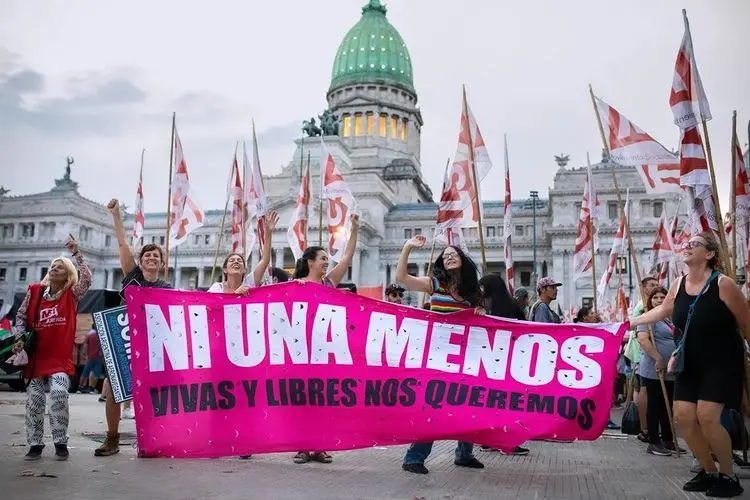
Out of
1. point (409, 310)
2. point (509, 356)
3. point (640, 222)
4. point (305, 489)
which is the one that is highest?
point (640, 222)

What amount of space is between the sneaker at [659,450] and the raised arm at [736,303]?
2.82m

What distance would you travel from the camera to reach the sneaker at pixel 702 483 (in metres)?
5.08

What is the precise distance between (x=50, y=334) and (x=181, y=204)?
334 inches

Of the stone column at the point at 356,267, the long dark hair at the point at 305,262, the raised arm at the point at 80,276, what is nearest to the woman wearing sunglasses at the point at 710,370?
the long dark hair at the point at 305,262

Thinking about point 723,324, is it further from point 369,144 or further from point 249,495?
point 369,144

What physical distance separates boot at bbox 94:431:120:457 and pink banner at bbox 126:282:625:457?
0.47 metres

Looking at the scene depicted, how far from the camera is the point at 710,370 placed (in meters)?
5.09

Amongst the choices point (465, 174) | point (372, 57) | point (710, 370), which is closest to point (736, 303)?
point (710, 370)

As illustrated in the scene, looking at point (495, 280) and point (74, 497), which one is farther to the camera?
point (495, 280)

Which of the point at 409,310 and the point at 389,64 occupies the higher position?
the point at 389,64

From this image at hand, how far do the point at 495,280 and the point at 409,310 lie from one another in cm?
205

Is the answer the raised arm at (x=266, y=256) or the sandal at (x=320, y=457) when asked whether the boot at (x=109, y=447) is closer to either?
the sandal at (x=320, y=457)

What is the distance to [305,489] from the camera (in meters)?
4.89

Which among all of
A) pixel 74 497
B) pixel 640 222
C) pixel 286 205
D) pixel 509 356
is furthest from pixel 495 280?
pixel 286 205
